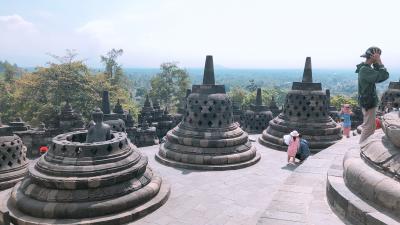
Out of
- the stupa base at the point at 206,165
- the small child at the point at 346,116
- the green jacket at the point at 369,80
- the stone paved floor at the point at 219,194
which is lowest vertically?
the stone paved floor at the point at 219,194

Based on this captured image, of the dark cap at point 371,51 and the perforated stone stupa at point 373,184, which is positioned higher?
the dark cap at point 371,51

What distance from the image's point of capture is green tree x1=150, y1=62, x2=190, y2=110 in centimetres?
5469

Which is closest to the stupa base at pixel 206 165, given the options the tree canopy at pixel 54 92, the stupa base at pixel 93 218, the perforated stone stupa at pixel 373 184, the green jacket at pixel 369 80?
the stupa base at pixel 93 218

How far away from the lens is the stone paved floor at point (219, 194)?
282 inches

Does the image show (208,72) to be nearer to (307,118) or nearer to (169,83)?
(307,118)

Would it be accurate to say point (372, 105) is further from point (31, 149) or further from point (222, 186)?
point (31, 149)

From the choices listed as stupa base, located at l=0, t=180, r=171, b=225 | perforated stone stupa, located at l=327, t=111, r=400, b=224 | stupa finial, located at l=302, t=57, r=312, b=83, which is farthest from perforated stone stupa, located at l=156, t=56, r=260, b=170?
perforated stone stupa, located at l=327, t=111, r=400, b=224

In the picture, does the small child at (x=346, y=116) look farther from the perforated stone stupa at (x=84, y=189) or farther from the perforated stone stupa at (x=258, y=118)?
the perforated stone stupa at (x=84, y=189)

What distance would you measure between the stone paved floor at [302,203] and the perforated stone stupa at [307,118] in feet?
22.4

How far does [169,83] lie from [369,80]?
166ft

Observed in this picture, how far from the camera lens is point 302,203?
16.9ft

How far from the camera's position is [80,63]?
1298 inches

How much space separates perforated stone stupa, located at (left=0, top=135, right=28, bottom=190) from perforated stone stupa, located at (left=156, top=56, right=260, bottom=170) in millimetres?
4553

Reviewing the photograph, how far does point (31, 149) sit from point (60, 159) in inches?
473
